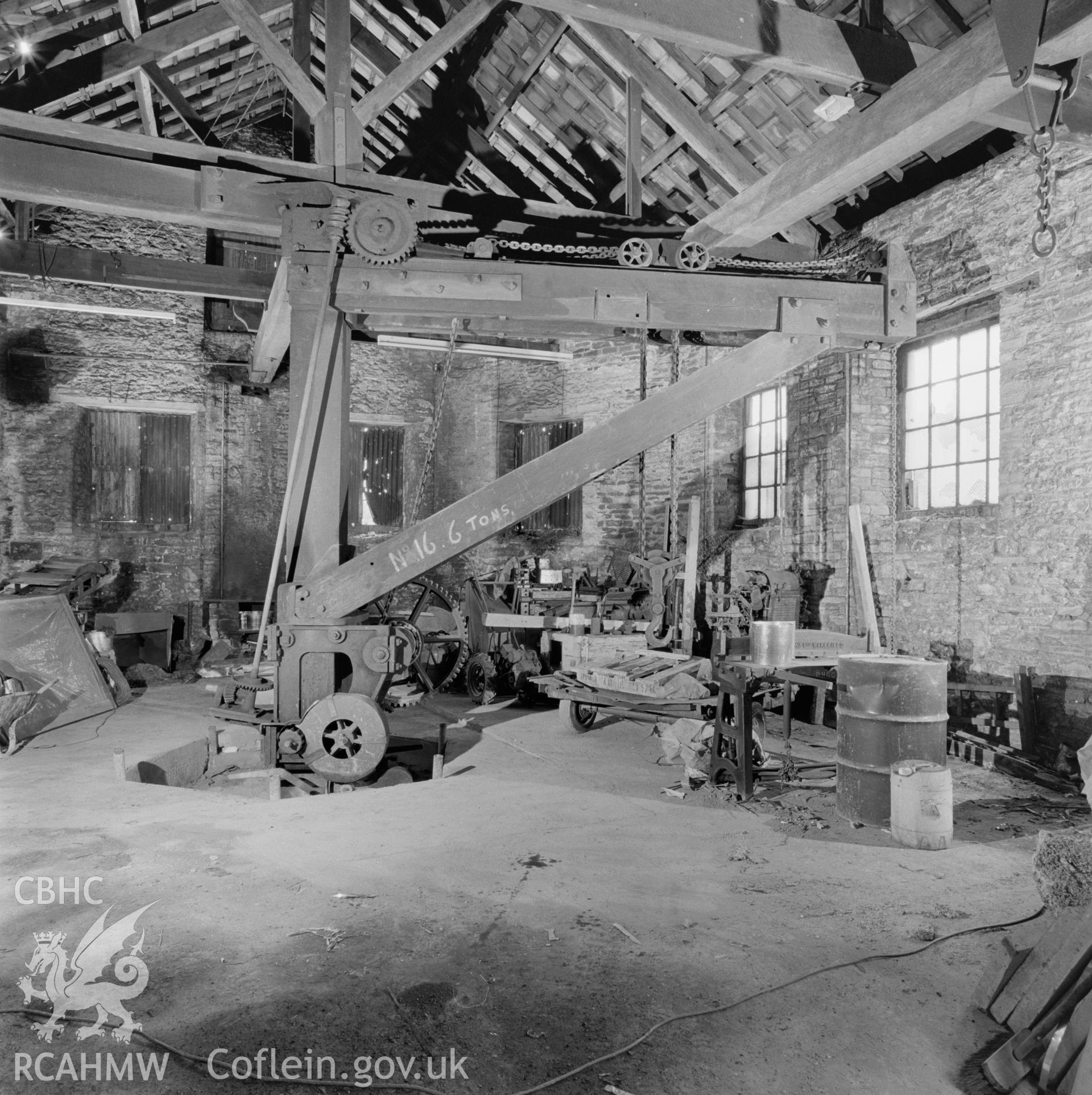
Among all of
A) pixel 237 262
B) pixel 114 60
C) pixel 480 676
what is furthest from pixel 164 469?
pixel 114 60

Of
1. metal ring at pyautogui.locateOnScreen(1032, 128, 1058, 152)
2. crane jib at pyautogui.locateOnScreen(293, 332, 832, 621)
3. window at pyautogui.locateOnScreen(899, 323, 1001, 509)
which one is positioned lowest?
crane jib at pyautogui.locateOnScreen(293, 332, 832, 621)

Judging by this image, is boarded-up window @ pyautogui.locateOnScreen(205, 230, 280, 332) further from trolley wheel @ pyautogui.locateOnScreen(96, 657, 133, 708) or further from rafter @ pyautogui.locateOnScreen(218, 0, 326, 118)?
rafter @ pyautogui.locateOnScreen(218, 0, 326, 118)

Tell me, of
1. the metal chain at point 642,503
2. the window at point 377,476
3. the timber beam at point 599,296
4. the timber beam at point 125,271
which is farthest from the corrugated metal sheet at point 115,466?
the timber beam at point 599,296

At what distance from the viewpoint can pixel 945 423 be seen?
8.14 meters

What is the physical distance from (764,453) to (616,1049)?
30.4 feet

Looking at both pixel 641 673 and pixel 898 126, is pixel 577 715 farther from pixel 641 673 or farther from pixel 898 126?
pixel 898 126

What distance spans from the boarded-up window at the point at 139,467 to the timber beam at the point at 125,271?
3445 millimetres

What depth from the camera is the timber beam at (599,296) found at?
546 centimetres

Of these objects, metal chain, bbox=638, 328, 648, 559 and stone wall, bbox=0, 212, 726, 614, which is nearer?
metal chain, bbox=638, 328, 648, 559

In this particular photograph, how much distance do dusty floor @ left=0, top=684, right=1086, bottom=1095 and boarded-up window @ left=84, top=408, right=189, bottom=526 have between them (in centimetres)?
887

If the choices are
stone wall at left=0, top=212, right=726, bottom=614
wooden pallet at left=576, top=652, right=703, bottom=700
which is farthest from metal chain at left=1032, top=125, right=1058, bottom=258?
stone wall at left=0, top=212, right=726, bottom=614

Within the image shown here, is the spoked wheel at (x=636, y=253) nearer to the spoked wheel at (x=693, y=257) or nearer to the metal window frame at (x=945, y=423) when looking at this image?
the spoked wheel at (x=693, y=257)

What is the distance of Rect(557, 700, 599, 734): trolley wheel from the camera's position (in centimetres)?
798

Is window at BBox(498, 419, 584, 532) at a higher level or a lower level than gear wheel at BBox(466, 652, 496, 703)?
higher
